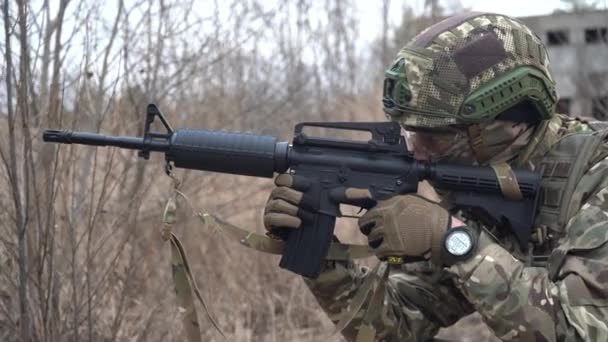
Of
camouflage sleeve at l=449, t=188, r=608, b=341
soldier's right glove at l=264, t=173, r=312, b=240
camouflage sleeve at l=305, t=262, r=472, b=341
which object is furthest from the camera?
camouflage sleeve at l=305, t=262, r=472, b=341

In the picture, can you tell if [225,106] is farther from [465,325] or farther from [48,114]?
[48,114]

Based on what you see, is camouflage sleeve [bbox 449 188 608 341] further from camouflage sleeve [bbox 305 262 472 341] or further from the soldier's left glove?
camouflage sleeve [bbox 305 262 472 341]

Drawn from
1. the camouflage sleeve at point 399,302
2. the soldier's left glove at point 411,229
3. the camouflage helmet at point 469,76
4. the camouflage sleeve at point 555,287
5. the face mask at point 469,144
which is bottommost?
the camouflage sleeve at point 399,302

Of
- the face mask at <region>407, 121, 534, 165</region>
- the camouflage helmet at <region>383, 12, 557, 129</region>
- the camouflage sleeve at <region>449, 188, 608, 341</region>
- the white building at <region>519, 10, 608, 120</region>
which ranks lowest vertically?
the camouflage sleeve at <region>449, 188, 608, 341</region>

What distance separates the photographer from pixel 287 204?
2766 millimetres

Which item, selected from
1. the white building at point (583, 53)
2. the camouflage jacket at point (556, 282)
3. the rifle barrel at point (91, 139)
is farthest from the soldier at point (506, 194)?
the white building at point (583, 53)

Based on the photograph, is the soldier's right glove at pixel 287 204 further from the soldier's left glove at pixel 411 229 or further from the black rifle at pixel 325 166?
the soldier's left glove at pixel 411 229

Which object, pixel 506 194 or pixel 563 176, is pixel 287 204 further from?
pixel 563 176

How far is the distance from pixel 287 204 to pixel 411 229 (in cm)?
42

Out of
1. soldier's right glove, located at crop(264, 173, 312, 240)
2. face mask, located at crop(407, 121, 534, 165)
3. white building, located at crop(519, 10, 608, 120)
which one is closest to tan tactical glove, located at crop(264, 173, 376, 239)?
soldier's right glove, located at crop(264, 173, 312, 240)

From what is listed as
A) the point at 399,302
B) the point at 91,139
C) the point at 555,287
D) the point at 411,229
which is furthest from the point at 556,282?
the point at 91,139

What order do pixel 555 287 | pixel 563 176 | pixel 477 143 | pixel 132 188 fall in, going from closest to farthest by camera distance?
pixel 555 287 < pixel 563 176 < pixel 477 143 < pixel 132 188

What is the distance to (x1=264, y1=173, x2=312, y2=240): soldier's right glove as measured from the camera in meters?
2.76

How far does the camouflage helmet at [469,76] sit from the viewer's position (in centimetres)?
277
